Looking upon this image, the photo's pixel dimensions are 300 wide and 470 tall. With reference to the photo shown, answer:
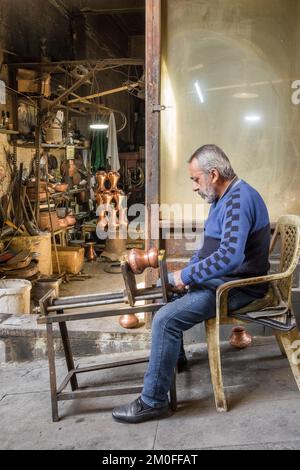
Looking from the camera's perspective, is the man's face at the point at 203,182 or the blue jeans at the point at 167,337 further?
the man's face at the point at 203,182

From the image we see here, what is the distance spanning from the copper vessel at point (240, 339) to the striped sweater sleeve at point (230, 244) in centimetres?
115

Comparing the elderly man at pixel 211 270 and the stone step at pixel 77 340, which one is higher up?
the elderly man at pixel 211 270

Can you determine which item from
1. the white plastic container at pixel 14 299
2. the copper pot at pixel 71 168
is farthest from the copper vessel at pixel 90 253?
the white plastic container at pixel 14 299

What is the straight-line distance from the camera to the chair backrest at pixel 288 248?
2749 millimetres

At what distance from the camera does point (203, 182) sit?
2.83 metres

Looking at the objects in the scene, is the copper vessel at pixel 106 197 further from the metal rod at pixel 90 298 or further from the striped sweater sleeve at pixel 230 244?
the striped sweater sleeve at pixel 230 244

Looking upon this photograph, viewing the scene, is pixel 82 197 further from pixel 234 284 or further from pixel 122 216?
pixel 234 284

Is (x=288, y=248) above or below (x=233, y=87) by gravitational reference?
below

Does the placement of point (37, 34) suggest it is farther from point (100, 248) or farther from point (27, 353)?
point (27, 353)

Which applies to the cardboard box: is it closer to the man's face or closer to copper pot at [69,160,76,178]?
copper pot at [69,160,76,178]

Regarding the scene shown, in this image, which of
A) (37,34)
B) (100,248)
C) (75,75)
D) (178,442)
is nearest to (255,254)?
(178,442)

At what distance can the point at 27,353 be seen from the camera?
3.80 meters

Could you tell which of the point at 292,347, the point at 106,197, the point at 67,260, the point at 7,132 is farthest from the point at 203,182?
the point at 106,197

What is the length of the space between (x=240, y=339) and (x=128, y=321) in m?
0.93
